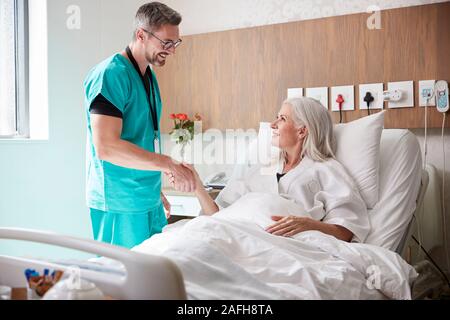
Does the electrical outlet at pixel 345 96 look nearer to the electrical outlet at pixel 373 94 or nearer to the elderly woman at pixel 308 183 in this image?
the electrical outlet at pixel 373 94

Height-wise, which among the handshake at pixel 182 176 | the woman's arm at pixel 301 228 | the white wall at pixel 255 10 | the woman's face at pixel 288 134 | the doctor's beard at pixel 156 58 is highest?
the white wall at pixel 255 10

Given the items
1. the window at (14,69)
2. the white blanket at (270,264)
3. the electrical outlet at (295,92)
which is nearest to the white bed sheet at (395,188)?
the white blanket at (270,264)

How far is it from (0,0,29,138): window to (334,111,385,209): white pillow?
A: 1963mm

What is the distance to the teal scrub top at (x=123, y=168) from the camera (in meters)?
1.80

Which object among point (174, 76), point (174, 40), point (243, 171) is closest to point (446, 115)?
point (243, 171)

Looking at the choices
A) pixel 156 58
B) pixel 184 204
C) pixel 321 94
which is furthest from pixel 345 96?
pixel 156 58

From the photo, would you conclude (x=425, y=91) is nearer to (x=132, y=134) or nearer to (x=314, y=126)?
(x=314, y=126)

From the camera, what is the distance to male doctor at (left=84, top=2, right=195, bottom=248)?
176cm

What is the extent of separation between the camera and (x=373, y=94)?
2.55 meters

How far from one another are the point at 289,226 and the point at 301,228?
0.05 metres

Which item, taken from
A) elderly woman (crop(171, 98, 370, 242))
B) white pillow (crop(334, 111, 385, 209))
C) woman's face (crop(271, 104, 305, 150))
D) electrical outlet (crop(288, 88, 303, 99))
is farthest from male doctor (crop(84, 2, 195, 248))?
electrical outlet (crop(288, 88, 303, 99))

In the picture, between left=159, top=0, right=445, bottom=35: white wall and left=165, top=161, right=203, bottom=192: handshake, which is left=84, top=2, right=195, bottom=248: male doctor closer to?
left=165, top=161, right=203, bottom=192: handshake

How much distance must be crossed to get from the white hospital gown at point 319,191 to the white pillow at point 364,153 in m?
0.06

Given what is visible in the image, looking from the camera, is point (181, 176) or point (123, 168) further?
point (123, 168)
